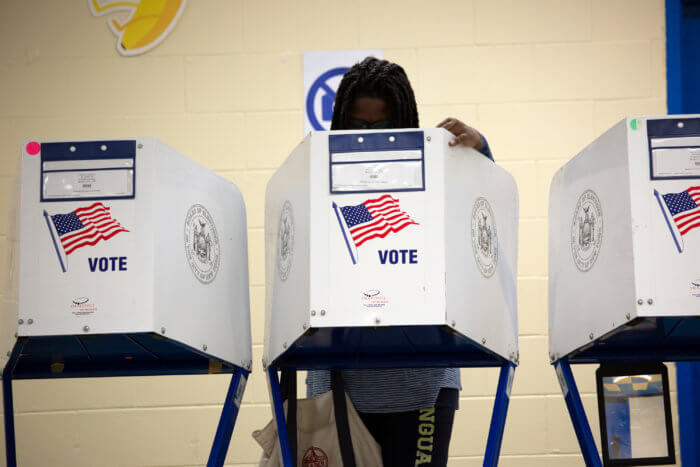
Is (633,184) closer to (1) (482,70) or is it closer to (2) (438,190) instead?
(2) (438,190)

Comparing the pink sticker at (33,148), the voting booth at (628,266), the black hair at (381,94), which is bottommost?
the voting booth at (628,266)

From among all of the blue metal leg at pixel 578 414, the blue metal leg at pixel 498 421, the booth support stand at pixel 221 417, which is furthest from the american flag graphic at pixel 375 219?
the blue metal leg at pixel 578 414

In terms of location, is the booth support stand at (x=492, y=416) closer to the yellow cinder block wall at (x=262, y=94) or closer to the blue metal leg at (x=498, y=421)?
the blue metal leg at (x=498, y=421)

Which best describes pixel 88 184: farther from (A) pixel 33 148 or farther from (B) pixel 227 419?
(B) pixel 227 419

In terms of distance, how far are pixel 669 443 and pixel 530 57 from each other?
1.49 metres

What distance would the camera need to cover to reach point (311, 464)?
59.9 inches

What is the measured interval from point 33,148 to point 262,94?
130 cm

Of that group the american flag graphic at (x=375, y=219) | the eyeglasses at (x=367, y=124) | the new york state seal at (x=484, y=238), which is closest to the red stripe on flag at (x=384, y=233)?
the american flag graphic at (x=375, y=219)

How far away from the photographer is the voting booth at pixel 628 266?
135cm

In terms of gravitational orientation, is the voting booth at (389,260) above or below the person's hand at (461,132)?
below

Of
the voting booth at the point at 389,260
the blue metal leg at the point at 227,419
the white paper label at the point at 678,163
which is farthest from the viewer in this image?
the blue metal leg at the point at 227,419

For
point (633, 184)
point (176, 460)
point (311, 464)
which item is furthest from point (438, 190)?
point (176, 460)

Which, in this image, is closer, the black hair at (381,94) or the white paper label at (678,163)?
the white paper label at (678,163)

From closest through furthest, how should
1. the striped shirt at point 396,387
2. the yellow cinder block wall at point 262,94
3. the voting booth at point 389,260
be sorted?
the voting booth at point 389,260, the striped shirt at point 396,387, the yellow cinder block wall at point 262,94
